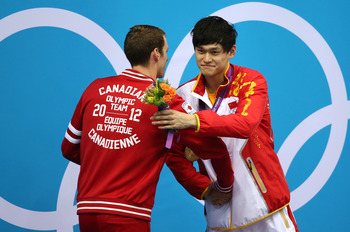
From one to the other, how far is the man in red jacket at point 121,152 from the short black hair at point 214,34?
0.45 m

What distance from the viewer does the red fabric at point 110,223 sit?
238cm

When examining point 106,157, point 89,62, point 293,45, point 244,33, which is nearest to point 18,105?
point 89,62

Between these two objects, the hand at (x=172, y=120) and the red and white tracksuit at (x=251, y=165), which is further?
the red and white tracksuit at (x=251, y=165)

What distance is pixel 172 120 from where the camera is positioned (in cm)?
232

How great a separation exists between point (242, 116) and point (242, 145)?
0.91ft

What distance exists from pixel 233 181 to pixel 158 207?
1.29 meters

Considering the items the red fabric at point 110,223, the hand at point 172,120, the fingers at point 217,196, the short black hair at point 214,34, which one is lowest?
the red fabric at point 110,223

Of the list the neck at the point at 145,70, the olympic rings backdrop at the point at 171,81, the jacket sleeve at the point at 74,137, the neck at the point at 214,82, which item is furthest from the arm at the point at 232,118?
the olympic rings backdrop at the point at 171,81

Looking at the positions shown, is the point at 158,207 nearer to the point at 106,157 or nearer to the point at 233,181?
the point at 233,181

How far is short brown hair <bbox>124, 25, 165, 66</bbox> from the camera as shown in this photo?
258 cm

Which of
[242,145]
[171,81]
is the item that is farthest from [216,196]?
[171,81]

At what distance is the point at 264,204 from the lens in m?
2.71

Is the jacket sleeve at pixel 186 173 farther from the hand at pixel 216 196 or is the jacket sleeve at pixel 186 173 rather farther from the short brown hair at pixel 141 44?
the short brown hair at pixel 141 44

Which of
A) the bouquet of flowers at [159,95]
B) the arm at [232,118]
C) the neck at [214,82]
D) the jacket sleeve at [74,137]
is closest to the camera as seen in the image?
the bouquet of flowers at [159,95]
